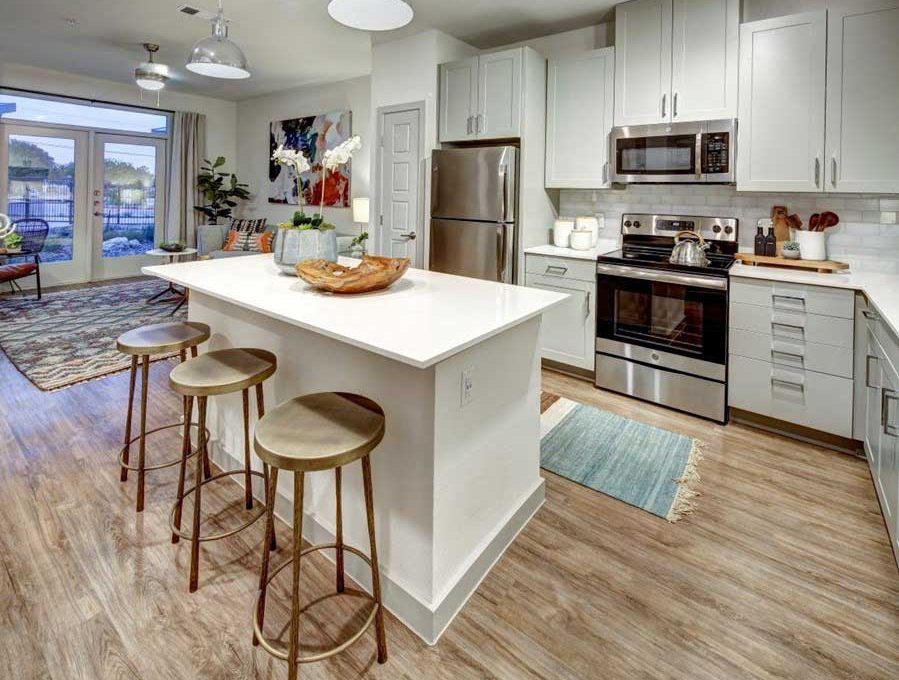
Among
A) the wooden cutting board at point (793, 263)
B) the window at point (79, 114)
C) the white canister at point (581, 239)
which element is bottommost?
the wooden cutting board at point (793, 263)

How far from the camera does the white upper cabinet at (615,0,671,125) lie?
3.46 metres

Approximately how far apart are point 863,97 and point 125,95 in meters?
8.31

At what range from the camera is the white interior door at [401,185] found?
448 cm

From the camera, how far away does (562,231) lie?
4316mm

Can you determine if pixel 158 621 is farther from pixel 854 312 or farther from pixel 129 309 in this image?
pixel 129 309

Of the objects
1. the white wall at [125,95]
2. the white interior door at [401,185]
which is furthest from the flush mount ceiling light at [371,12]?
the white wall at [125,95]

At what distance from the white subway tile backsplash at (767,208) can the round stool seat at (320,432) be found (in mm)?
3111

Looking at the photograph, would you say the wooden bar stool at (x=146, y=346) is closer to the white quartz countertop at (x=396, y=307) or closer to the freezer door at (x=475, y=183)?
the white quartz countertop at (x=396, y=307)

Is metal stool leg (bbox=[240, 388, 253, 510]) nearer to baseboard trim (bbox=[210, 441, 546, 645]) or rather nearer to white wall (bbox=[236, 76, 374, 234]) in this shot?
baseboard trim (bbox=[210, 441, 546, 645])

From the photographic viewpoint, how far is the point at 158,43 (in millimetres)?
5172

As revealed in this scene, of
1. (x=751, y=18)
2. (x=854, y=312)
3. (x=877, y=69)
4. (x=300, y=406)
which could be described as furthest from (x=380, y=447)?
(x=751, y=18)

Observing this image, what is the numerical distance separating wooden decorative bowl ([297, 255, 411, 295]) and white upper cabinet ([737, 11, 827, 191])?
2420mm

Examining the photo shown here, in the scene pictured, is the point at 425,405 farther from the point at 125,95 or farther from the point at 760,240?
the point at 125,95

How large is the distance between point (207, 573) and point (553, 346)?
112 inches
